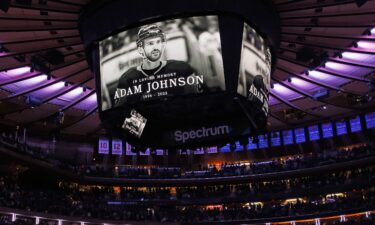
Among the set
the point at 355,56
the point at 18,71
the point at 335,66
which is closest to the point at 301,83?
the point at 335,66

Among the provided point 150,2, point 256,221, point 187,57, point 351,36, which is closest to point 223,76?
point 187,57

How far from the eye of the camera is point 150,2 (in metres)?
21.1

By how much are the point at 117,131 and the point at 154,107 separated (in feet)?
9.09

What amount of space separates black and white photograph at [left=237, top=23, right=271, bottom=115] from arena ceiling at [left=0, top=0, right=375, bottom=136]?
9.26ft

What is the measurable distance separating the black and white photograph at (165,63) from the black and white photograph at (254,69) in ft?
3.76

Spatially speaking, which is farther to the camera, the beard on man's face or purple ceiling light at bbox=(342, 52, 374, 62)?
purple ceiling light at bbox=(342, 52, 374, 62)

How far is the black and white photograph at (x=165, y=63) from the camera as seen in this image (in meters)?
19.6

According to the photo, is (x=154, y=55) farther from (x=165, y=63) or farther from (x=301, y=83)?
(x=301, y=83)

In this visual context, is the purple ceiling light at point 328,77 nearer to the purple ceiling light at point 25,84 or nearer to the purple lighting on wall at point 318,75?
the purple lighting on wall at point 318,75

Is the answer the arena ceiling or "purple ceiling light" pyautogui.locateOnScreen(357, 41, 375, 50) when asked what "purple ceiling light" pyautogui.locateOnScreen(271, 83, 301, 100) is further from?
"purple ceiling light" pyautogui.locateOnScreen(357, 41, 375, 50)

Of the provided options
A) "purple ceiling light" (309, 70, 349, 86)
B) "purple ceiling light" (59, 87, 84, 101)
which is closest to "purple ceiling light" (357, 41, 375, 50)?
"purple ceiling light" (309, 70, 349, 86)

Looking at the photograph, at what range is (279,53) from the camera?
28625 mm

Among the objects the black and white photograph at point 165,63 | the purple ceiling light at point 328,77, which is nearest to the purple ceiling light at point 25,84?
the black and white photograph at point 165,63

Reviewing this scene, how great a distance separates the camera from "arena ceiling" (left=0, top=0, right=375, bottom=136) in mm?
23984
